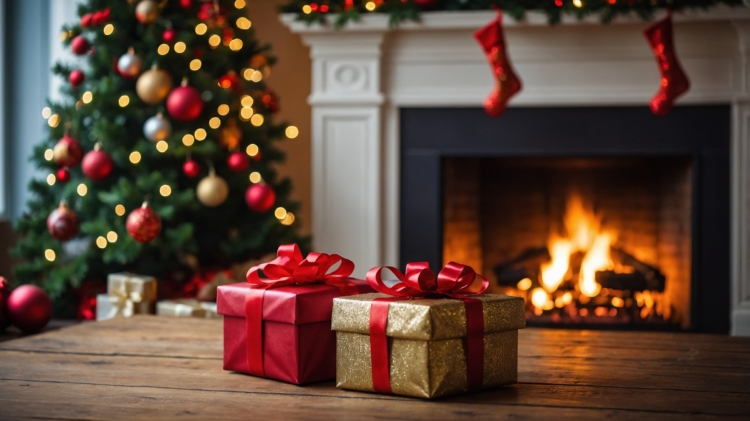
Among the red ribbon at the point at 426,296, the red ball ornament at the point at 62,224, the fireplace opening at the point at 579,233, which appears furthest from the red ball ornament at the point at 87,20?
the red ribbon at the point at 426,296

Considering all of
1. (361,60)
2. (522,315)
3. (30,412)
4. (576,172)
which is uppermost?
(361,60)

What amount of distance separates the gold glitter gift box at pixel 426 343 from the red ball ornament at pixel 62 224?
1929mm

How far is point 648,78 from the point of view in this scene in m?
3.12

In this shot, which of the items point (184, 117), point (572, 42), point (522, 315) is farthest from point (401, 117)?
point (522, 315)

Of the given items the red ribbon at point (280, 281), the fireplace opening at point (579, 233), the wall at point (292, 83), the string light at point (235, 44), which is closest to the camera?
the red ribbon at point (280, 281)

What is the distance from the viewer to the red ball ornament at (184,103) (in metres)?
2.71

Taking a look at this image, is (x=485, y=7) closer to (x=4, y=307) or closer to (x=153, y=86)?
(x=153, y=86)

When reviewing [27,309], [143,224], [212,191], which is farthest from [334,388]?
[212,191]

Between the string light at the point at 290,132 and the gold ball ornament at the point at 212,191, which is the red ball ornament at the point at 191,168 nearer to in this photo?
the gold ball ornament at the point at 212,191

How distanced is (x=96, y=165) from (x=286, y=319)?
1850 millimetres

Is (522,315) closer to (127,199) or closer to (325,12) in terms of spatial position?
(127,199)

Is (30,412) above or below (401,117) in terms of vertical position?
below

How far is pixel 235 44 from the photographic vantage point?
305 cm

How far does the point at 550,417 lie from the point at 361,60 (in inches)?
98.3
